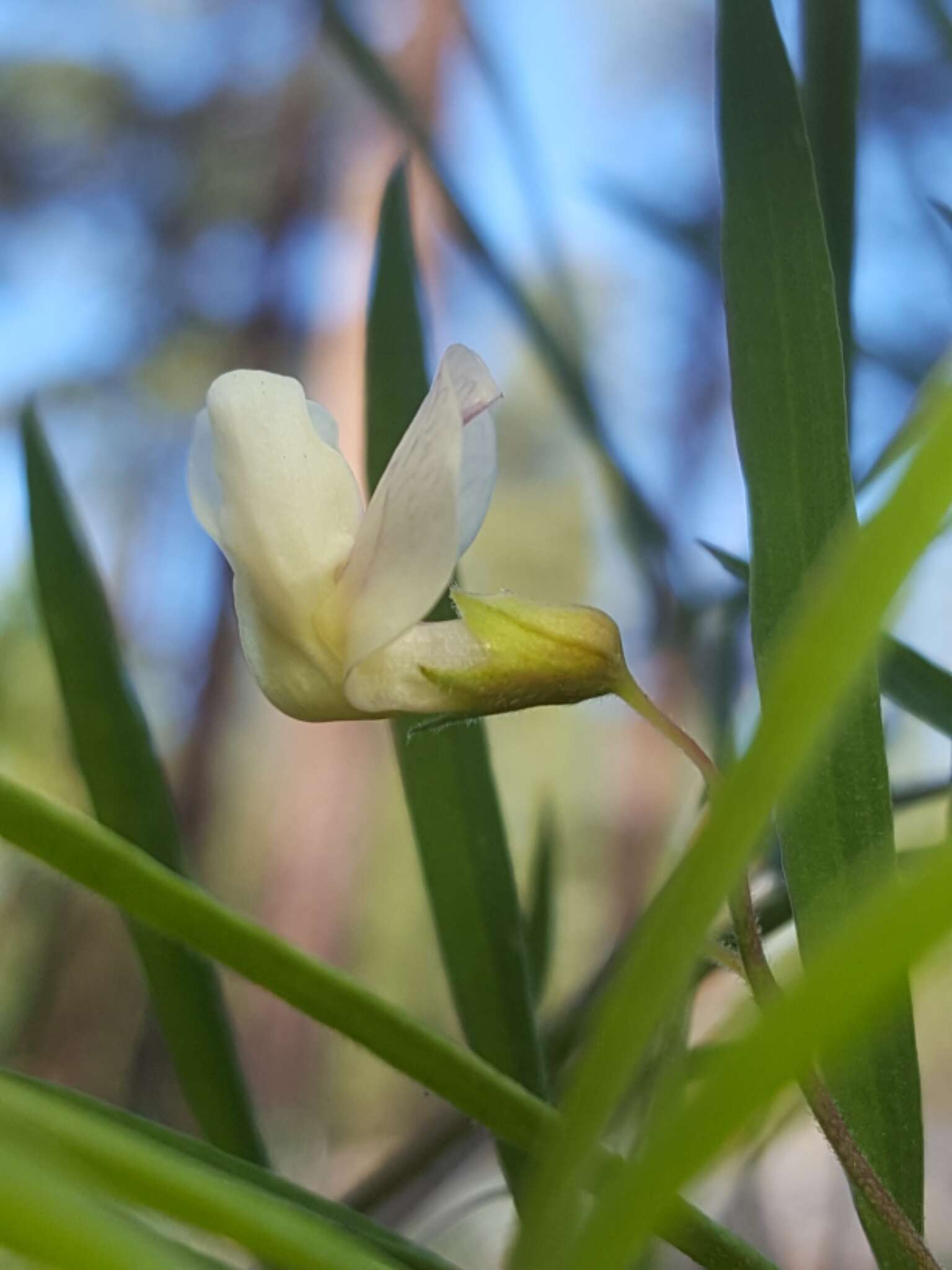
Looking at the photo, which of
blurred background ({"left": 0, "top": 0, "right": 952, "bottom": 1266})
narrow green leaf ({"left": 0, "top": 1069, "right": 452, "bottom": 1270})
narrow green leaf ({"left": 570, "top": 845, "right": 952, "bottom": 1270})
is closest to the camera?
narrow green leaf ({"left": 570, "top": 845, "right": 952, "bottom": 1270})

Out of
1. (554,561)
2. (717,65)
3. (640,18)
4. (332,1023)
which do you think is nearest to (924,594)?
(554,561)

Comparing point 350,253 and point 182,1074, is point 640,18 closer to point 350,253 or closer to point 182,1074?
point 350,253

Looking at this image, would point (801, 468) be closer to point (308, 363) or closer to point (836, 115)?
point (836, 115)


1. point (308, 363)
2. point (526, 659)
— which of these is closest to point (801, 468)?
point (526, 659)

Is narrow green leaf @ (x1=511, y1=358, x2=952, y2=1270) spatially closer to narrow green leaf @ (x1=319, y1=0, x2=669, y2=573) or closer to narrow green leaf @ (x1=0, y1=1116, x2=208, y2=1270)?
narrow green leaf @ (x1=0, y1=1116, x2=208, y2=1270)

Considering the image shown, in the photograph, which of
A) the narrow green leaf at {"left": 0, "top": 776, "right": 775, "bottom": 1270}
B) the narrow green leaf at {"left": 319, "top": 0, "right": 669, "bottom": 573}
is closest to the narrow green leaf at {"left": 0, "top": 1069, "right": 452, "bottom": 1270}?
the narrow green leaf at {"left": 0, "top": 776, "right": 775, "bottom": 1270}

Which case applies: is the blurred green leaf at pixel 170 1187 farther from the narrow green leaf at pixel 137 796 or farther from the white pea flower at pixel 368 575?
the narrow green leaf at pixel 137 796

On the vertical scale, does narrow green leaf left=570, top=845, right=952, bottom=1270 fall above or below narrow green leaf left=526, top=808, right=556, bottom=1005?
above
